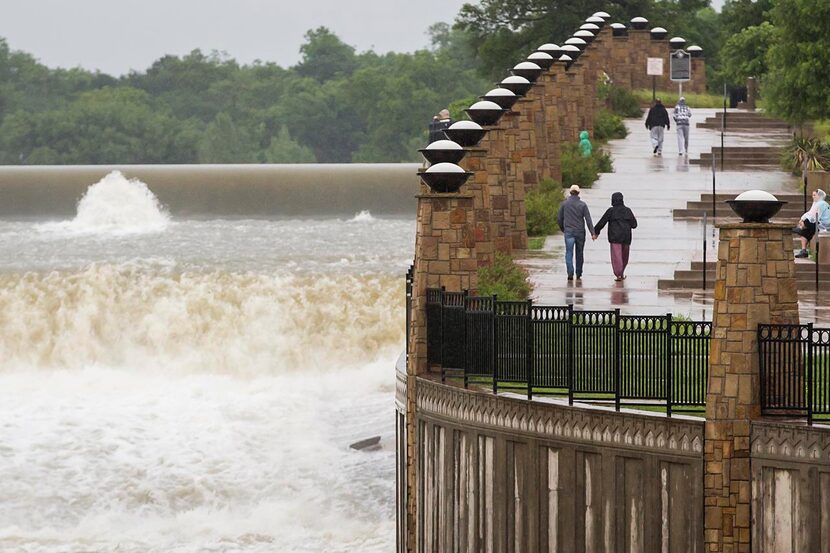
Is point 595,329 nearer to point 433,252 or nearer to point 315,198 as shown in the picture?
point 433,252

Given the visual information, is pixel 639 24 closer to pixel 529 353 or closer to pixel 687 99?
pixel 687 99

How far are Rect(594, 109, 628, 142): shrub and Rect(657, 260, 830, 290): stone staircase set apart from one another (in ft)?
69.2

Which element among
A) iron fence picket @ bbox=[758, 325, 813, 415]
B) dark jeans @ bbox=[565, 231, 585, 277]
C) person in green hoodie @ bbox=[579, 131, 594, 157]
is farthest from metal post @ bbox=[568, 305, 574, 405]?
person in green hoodie @ bbox=[579, 131, 594, 157]

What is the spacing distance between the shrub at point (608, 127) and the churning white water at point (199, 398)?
274 inches

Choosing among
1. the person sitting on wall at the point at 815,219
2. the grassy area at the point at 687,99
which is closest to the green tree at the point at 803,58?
the person sitting on wall at the point at 815,219

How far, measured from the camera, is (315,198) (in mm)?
110750

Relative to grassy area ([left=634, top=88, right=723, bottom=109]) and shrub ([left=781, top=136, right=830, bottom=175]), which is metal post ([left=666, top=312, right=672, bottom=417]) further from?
grassy area ([left=634, top=88, right=723, bottom=109])

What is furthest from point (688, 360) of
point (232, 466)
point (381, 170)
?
point (381, 170)

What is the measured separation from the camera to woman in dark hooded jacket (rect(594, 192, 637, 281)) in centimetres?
3344

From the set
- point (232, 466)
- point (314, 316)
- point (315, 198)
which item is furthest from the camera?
point (315, 198)

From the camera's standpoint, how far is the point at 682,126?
50.7 meters

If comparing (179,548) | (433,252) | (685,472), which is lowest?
(179,548)

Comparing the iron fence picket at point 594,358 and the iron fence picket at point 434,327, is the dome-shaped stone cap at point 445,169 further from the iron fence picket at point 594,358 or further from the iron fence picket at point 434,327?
the iron fence picket at point 594,358

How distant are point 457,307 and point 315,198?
84770 mm
